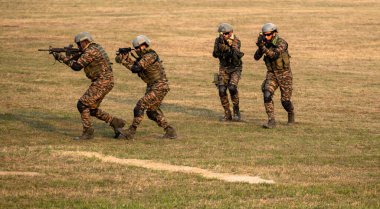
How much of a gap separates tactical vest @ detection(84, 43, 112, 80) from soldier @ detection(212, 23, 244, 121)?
4.07 meters

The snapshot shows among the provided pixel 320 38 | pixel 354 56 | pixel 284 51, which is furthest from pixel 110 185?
pixel 320 38

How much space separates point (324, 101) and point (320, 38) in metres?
23.8

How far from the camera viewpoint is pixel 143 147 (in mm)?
17641

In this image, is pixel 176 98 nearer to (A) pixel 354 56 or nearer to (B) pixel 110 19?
(A) pixel 354 56

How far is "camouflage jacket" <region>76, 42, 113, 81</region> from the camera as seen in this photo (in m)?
18.2

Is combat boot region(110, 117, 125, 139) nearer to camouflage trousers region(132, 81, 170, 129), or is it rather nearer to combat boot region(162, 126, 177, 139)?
camouflage trousers region(132, 81, 170, 129)

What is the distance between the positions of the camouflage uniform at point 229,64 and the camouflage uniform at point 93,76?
423cm

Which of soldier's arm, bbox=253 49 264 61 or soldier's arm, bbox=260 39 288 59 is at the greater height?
soldier's arm, bbox=260 39 288 59

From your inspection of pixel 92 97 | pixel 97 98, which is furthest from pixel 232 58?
pixel 92 97

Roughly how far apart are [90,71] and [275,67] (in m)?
4.82

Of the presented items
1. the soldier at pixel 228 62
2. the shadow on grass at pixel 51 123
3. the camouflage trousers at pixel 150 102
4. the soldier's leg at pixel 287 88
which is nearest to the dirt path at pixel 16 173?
the camouflage trousers at pixel 150 102

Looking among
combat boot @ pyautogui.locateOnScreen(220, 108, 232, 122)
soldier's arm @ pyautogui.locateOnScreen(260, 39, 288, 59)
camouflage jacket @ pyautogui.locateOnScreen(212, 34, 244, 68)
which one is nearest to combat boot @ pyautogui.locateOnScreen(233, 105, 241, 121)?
combat boot @ pyautogui.locateOnScreen(220, 108, 232, 122)

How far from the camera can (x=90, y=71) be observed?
18547mm

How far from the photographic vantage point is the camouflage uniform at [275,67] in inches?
827
